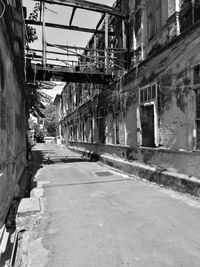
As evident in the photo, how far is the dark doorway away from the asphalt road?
206cm

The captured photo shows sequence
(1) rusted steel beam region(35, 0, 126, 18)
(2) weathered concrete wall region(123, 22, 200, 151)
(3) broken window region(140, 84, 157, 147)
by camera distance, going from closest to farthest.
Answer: (2) weathered concrete wall region(123, 22, 200, 151) < (3) broken window region(140, 84, 157, 147) < (1) rusted steel beam region(35, 0, 126, 18)

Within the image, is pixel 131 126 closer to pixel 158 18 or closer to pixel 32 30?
pixel 158 18

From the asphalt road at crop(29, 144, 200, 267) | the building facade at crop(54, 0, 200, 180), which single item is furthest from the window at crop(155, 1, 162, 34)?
the asphalt road at crop(29, 144, 200, 267)

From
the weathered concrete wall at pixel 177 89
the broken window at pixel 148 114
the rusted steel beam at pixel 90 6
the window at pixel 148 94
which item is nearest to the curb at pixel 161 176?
the weathered concrete wall at pixel 177 89

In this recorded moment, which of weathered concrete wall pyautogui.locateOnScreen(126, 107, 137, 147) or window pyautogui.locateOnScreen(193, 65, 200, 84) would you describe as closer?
window pyautogui.locateOnScreen(193, 65, 200, 84)

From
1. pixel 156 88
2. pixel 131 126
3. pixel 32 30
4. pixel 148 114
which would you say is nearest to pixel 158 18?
pixel 156 88

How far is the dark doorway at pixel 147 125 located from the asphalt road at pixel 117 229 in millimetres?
2059

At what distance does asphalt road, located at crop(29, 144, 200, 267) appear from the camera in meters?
3.41

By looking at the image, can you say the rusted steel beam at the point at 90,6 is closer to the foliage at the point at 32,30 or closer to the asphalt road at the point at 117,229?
the foliage at the point at 32,30

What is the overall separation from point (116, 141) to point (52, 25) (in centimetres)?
640

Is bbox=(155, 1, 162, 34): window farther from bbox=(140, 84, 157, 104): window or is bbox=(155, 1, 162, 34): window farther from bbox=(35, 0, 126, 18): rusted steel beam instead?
bbox=(35, 0, 126, 18): rusted steel beam

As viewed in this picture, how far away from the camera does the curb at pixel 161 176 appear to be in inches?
252

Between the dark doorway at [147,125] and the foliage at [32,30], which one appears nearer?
the dark doorway at [147,125]

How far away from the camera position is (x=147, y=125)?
367 inches
